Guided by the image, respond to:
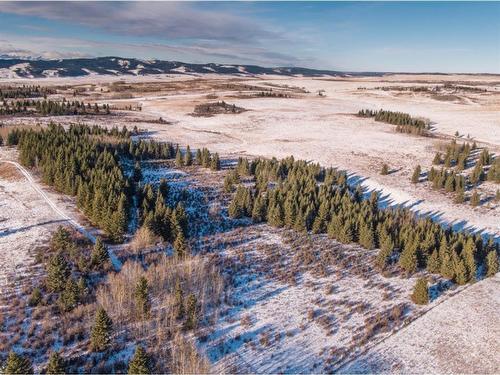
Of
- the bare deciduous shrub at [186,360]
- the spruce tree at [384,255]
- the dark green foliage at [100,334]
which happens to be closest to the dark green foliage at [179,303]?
the bare deciduous shrub at [186,360]

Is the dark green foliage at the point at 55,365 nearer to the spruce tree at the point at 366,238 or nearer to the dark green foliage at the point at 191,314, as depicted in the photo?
the dark green foliage at the point at 191,314

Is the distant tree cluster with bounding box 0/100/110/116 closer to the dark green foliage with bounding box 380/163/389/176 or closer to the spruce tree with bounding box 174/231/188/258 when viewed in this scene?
the dark green foliage with bounding box 380/163/389/176

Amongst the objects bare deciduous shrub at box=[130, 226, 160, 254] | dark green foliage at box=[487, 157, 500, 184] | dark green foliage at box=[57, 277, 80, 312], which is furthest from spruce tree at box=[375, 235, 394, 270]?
dark green foliage at box=[487, 157, 500, 184]

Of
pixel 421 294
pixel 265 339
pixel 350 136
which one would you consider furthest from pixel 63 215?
pixel 350 136

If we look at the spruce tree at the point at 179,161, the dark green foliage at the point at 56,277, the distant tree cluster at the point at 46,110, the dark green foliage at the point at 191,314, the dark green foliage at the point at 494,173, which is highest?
the distant tree cluster at the point at 46,110

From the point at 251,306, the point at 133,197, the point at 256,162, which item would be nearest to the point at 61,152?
the point at 133,197

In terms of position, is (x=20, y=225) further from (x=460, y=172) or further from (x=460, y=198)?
(x=460, y=172)
